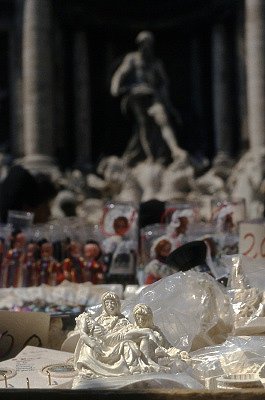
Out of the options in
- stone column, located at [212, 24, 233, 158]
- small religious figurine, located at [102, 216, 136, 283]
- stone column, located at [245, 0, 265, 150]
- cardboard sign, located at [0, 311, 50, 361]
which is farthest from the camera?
stone column, located at [212, 24, 233, 158]

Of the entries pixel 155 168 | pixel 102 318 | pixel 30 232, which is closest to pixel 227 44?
pixel 155 168

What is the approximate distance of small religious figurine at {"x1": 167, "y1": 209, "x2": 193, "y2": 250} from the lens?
3705 mm

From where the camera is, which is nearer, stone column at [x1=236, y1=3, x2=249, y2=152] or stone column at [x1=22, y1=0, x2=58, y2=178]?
stone column at [x1=22, y1=0, x2=58, y2=178]

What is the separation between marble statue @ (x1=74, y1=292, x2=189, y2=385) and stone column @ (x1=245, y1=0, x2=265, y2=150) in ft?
33.6

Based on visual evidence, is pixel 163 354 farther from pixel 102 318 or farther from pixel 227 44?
pixel 227 44

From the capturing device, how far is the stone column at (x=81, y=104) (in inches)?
549

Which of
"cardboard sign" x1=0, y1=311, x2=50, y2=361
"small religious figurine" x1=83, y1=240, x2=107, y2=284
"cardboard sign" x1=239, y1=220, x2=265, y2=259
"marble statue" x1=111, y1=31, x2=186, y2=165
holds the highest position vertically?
"marble statue" x1=111, y1=31, x2=186, y2=165

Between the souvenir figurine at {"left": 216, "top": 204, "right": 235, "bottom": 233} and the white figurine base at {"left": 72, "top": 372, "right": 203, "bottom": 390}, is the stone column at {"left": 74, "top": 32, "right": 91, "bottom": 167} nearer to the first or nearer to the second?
Answer: the souvenir figurine at {"left": 216, "top": 204, "right": 235, "bottom": 233}

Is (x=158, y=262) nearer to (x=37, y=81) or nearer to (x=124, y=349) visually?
(x=124, y=349)

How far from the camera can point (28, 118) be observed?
12453 mm

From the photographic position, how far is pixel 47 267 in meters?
3.78

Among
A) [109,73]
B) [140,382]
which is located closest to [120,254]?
[140,382]

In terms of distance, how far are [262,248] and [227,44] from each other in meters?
11.1

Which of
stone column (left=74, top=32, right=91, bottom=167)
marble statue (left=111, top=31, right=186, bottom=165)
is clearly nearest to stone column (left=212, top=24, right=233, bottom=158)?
marble statue (left=111, top=31, right=186, bottom=165)
